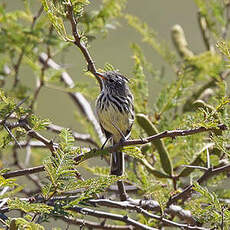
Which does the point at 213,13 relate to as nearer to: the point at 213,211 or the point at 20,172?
the point at 213,211

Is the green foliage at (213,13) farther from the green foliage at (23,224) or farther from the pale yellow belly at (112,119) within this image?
the green foliage at (23,224)

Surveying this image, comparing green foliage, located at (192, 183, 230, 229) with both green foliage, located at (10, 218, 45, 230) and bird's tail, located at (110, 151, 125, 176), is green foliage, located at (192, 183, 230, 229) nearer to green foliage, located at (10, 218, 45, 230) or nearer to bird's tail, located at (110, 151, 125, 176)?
green foliage, located at (10, 218, 45, 230)

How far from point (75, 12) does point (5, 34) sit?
1.53 meters

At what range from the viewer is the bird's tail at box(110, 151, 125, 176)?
285cm

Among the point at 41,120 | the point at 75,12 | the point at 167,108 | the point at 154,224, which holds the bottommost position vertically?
the point at 154,224

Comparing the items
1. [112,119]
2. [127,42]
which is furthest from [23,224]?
[127,42]

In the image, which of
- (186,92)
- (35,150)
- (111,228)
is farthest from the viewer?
(35,150)

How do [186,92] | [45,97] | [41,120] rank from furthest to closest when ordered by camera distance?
[45,97], [186,92], [41,120]

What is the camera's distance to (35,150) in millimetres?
4000

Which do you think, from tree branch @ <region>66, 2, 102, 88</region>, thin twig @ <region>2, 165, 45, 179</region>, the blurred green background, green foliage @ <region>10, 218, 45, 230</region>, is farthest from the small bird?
the blurred green background

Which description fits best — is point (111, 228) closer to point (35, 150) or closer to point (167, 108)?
point (167, 108)

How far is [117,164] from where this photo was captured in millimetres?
2955

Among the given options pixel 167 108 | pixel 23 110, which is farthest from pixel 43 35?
pixel 23 110

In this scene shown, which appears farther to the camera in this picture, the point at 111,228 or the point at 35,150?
the point at 35,150
